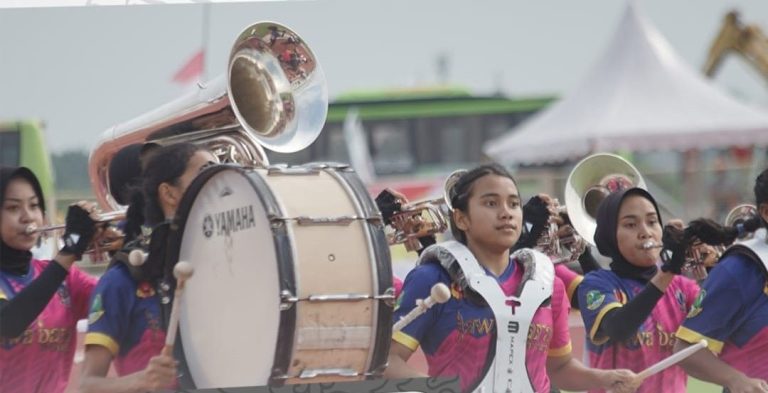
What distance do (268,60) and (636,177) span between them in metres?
1.72

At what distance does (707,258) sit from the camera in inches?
210

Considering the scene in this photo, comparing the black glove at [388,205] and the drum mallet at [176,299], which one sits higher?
the black glove at [388,205]

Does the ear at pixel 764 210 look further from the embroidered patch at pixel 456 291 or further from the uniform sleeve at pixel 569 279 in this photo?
the embroidered patch at pixel 456 291

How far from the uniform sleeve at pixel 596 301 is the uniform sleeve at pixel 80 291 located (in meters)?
1.47

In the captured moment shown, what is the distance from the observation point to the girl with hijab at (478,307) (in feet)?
14.6

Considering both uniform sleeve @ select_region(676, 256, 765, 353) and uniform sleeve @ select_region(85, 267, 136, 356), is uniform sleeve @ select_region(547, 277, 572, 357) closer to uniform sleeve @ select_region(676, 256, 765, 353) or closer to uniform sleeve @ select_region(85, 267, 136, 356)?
uniform sleeve @ select_region(676, 256, 765, 353)

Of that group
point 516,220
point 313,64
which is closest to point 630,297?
point 516,220

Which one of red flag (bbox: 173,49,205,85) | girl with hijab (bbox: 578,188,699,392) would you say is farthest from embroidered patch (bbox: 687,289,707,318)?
red flag (bbox: 173,49,205,85)

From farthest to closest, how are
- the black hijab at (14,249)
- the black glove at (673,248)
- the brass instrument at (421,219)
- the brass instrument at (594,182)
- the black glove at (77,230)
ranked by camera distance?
the brass instrument at (594,182) → the brass instrument at (421,219) → the black glove at (673,248) → the black hijab at (14,249) → the black glove at (77,230)

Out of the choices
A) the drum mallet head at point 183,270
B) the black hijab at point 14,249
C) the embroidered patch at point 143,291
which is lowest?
the embroidered patch at point 143,291

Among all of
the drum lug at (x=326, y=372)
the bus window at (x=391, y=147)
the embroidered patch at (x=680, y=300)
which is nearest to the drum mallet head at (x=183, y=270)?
the drum lug at (x=326, y=372)

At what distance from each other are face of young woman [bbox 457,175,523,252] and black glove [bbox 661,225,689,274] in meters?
0.54

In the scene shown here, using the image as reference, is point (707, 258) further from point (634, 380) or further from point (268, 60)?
point (268, 60)

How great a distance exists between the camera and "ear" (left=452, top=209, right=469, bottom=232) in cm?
467
